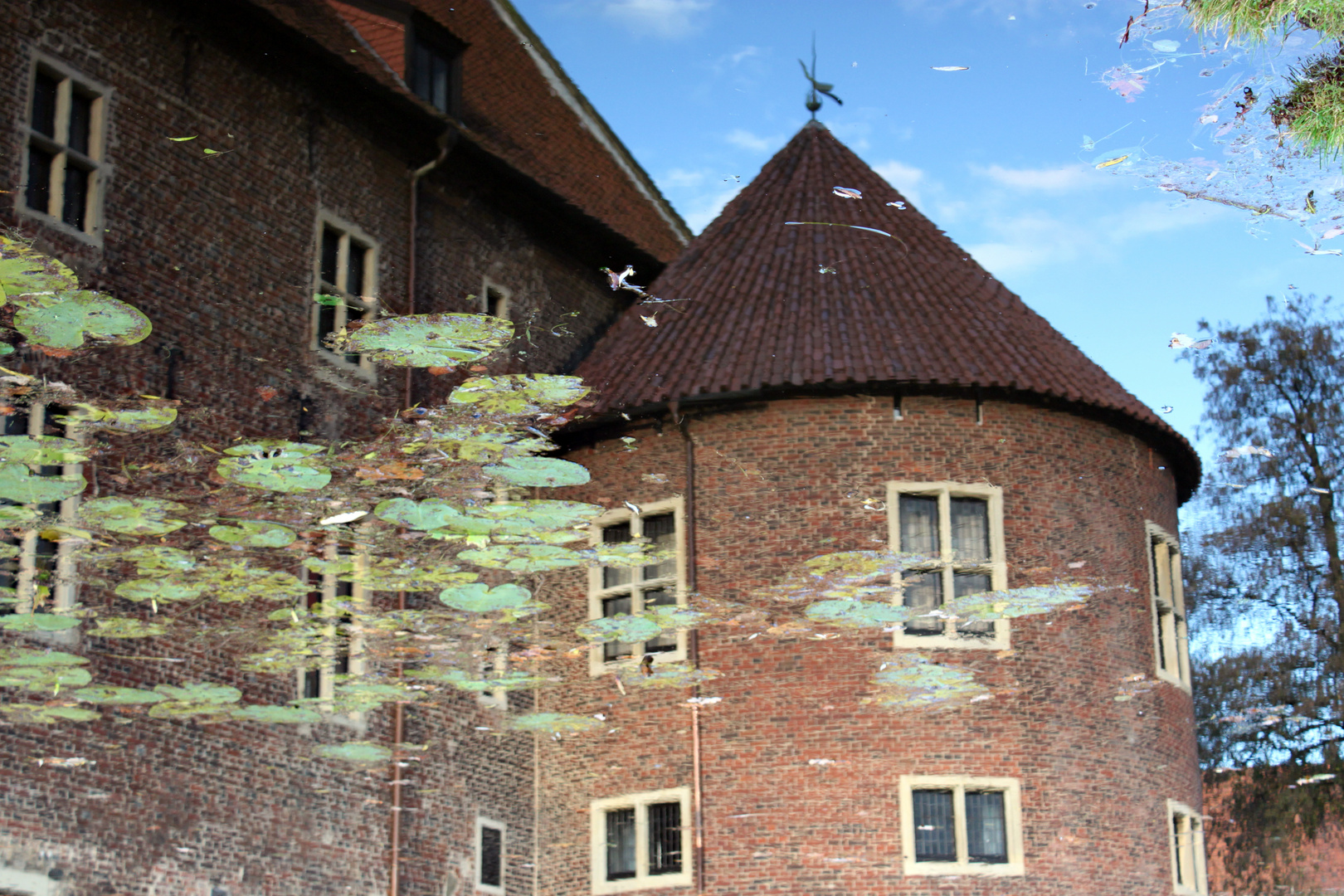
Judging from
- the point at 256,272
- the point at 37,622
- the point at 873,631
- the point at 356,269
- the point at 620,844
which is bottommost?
the point at 620,844

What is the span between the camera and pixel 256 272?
53.2 ft

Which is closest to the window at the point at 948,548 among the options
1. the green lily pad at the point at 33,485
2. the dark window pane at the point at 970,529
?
the dark window pane at the point at 970,529

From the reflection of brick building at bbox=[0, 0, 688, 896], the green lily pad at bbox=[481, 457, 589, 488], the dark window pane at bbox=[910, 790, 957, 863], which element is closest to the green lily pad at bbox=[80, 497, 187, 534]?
the reflection of brick building at bbox=[0, 0, 688, 896]

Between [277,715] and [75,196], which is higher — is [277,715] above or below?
below

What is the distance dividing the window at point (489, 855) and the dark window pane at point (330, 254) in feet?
19.8

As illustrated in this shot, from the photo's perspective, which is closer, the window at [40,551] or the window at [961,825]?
the window at [40,551]

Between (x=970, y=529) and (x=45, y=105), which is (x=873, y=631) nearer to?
(x=970, y=529)

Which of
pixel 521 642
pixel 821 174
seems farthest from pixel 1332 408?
pixel 521 642

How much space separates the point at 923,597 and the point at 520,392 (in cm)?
588

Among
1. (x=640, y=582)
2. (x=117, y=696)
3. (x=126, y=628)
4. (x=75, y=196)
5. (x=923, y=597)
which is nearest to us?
(x=117, y=696)

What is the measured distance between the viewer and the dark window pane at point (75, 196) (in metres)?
14.2

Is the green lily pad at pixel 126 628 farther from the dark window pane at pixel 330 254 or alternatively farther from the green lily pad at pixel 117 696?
the dark window pane at pixel 330 254

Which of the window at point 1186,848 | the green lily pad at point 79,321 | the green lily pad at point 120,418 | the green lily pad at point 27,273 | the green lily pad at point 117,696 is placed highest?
the green lily pad at point 27,273

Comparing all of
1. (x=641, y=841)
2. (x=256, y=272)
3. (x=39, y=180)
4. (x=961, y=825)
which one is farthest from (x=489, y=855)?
(x=39, y=180)
